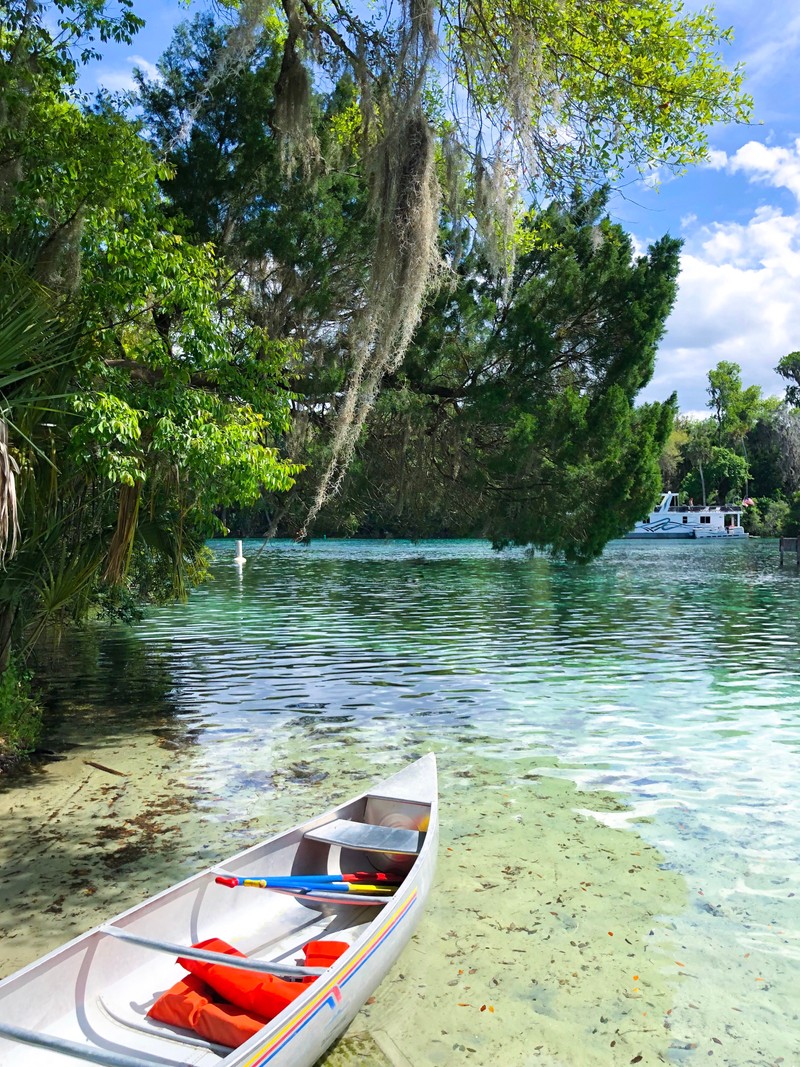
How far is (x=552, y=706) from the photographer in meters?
10.3

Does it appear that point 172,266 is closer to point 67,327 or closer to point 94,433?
point 67,327

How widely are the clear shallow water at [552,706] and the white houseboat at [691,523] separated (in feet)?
148

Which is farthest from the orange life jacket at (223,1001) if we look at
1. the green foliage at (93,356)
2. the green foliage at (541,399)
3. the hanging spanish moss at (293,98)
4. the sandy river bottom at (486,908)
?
the green foliage at (541,399)

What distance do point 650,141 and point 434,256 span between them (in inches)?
134

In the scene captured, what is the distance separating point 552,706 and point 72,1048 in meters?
7.92

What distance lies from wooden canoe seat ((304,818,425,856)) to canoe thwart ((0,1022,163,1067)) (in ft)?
6.88

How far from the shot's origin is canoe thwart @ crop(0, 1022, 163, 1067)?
2977 millimetres

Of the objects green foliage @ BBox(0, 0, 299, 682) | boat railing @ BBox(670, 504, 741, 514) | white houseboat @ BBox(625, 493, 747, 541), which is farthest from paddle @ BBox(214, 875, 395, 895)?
boat railing @ BBox(670, 504, 741, 514)

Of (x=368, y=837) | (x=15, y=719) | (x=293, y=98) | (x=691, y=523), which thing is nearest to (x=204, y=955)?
(x=368, y=837)

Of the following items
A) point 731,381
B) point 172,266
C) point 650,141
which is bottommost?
point 172,266

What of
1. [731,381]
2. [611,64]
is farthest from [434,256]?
[731,381]

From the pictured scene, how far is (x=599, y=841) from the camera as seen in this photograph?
19.9 feet

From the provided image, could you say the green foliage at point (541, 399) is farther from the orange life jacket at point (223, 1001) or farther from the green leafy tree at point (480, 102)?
the orange life jacket at point (223, 1001)

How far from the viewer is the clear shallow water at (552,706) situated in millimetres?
5543
